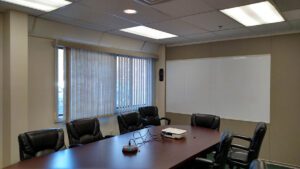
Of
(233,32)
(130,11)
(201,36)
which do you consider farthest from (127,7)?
(233,32)

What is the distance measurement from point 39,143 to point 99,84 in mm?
2275

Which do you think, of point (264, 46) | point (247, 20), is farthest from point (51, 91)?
point (264, 46)

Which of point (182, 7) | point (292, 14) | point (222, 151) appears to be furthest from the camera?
point (292, 14)

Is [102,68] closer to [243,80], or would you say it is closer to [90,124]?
[90,124]

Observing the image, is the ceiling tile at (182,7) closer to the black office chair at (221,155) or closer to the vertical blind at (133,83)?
the black office chair at (221,155)

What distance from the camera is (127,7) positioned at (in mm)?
2951

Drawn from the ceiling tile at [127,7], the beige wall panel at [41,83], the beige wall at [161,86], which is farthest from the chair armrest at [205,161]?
the beige wall at [161,86]

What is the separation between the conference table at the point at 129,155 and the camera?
2.08 metres

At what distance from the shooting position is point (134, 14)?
326 centimetres

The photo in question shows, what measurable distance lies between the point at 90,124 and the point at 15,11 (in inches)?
77.0

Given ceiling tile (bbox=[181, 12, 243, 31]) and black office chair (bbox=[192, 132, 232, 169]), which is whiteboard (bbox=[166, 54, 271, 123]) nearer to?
ceiling tile (bbox=[181, 12, 243, 31])

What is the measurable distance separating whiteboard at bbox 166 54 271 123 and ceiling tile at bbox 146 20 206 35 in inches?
46.5

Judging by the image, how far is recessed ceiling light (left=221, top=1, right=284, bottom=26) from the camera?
2.97 metres

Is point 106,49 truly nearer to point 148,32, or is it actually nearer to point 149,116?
point 148,32
